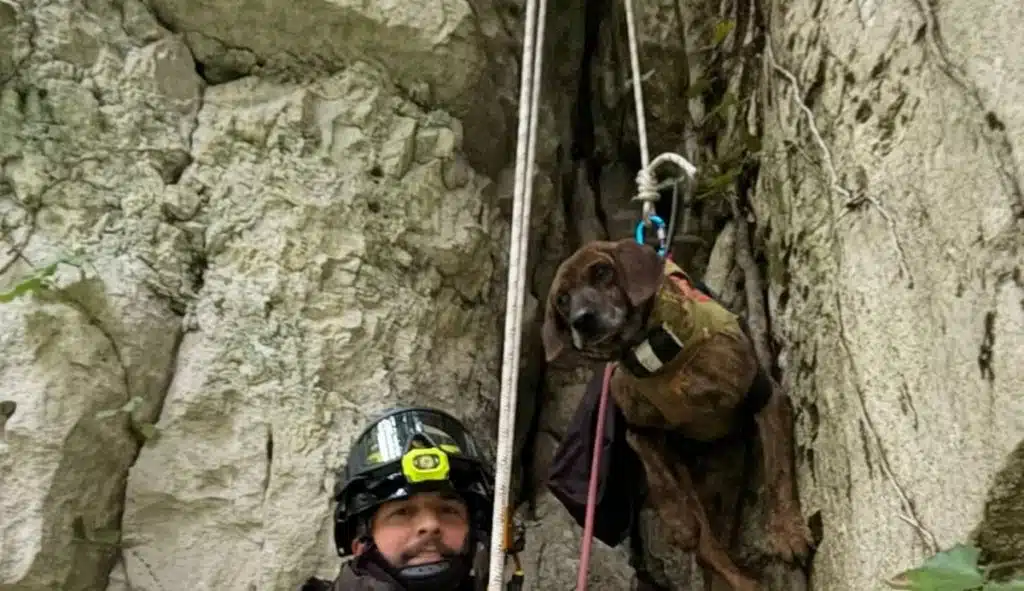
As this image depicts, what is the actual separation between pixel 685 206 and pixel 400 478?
3.42ft

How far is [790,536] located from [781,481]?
13 cm

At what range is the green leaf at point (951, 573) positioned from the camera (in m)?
1.36

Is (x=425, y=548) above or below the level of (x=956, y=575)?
below

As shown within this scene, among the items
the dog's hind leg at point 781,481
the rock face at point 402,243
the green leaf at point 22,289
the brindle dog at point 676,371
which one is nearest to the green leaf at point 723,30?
the rock face at point 402,243

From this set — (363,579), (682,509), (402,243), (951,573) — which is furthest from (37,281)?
(951,573)

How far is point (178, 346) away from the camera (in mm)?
2828

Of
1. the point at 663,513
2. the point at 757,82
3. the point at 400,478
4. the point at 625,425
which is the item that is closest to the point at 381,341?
the point at 400,478

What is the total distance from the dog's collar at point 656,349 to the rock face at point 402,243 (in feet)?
1.05

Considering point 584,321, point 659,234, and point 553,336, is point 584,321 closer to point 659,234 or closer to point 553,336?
point 553,336

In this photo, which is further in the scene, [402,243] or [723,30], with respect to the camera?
[402,243]

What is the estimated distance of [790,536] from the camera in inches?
82.0

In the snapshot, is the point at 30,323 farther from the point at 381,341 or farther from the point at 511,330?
the point at 511,330

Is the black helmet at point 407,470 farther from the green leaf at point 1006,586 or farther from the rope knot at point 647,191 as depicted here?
the green leaf at point 1006,586

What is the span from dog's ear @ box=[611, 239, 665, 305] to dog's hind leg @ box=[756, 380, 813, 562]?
42 centimetres
